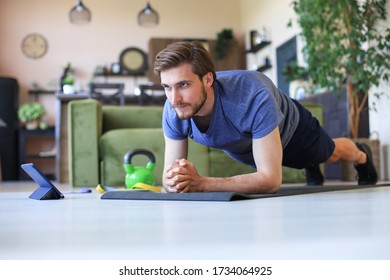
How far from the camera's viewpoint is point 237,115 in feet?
5.98

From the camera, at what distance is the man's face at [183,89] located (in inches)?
68.6

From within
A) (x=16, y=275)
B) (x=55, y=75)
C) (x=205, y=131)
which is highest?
(x=55, y=75)

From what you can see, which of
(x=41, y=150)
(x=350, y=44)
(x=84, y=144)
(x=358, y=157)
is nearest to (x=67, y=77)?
(x=41, y=150)

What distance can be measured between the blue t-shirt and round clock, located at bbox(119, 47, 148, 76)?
7.48m

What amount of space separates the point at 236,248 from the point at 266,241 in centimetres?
7

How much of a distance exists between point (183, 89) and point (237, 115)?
0.21 meters

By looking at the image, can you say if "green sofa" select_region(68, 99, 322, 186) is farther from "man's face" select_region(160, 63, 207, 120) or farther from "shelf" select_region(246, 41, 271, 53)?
"shelf" select_region(246, 41, 271, 53)

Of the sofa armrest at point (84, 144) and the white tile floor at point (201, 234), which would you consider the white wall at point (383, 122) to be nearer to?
the sofa armrest at point (84, 144)

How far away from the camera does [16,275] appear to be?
577 mm

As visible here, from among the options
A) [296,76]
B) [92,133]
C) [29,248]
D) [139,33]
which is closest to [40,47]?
[139,33]

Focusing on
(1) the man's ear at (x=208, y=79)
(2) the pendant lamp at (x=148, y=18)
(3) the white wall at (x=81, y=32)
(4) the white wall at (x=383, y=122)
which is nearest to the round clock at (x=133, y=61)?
(3) the white wall at (x=81, y=32)

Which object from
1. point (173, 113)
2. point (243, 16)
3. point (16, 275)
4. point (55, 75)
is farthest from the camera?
point (243, 16)

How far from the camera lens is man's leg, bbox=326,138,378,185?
2665 mm

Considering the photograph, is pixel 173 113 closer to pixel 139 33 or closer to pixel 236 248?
pixel 236 248
